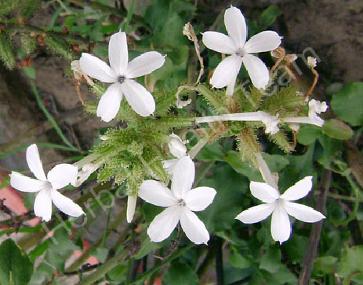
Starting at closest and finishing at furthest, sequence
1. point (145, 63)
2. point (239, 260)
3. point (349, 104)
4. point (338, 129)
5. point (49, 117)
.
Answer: point (145, 63) < point (338, 129) < point (349, 104) < point (239, 260) < point (49, 117)

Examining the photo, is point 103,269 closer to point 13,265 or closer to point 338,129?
point 13,265

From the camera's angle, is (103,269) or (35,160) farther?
(103,269)

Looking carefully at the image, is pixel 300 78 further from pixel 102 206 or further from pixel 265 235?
pixel 102 206

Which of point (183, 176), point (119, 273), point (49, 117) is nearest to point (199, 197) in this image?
point (183, 176)

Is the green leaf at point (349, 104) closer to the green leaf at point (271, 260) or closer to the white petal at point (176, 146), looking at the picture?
the green leaf at point (271, 260)

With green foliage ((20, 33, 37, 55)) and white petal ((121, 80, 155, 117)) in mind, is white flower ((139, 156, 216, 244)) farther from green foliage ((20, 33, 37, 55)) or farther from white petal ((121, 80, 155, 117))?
green foliage ((20, 33, 37, 55))

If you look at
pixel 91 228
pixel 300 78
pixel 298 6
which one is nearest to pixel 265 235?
pixel 300 78

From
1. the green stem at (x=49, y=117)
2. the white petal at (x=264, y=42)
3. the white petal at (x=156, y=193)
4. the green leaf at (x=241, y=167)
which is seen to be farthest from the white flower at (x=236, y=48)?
the green stem at (x=49, y=117)
